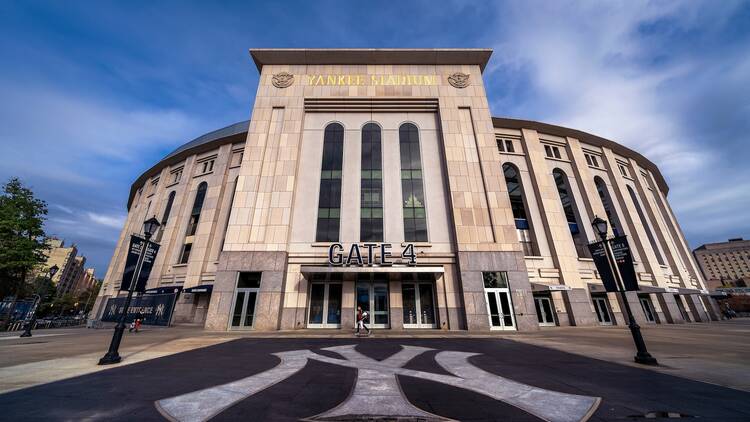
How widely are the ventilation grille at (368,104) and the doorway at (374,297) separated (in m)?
16.2

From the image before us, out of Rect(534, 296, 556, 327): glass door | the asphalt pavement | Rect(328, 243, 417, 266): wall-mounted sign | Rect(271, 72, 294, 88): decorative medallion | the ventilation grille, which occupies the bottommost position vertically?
the asphalt pavement

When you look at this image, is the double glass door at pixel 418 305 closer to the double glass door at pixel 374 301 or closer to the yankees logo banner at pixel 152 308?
the double glass door at pixel 374 301

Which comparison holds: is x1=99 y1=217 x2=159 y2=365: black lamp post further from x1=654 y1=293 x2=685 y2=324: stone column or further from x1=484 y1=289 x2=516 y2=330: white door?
x1=654 y1=293 x2=685 y2=324: stone column

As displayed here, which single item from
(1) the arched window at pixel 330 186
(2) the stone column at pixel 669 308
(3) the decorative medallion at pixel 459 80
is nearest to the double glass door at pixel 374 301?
(1) the arched window at pixel 330 186

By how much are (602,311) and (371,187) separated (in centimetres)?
2539

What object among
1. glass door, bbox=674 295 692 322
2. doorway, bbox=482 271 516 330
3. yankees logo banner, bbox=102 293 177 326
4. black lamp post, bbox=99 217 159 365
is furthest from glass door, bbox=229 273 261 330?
glass door, bbox=674 295 692 322

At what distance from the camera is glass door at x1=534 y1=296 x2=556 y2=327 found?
23734 millimetres

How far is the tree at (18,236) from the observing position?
2655cm

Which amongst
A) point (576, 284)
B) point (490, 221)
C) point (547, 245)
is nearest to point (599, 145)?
point (547, 245)

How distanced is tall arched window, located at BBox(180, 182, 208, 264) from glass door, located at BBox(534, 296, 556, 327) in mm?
37280

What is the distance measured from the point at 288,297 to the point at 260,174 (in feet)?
35.7

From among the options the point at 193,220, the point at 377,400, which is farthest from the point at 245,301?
the point at 193,220

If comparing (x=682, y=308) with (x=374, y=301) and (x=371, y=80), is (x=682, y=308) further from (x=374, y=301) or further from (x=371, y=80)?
(x=371, y=80)

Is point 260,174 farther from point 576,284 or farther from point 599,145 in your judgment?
point 599,145
